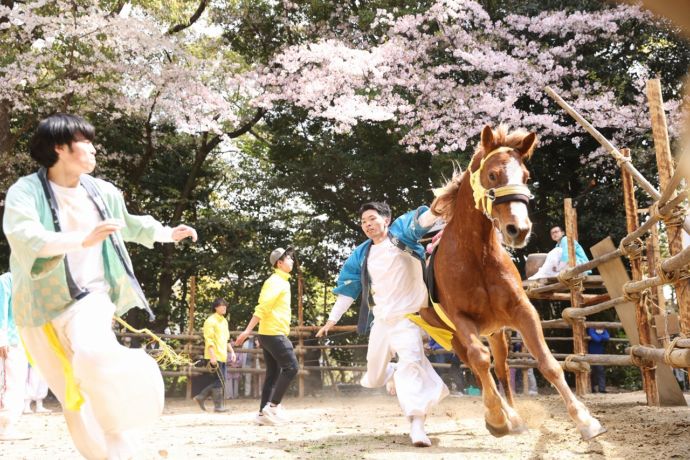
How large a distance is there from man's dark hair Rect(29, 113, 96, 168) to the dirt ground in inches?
67.7

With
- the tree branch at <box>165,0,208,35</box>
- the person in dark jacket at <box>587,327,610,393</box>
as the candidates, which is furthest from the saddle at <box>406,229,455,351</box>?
the tree branch at <box>165,0,208,35</box>

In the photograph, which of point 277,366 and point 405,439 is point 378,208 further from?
point 277,366

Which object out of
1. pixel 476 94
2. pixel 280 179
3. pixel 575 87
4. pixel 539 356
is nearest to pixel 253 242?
pixel 280 179

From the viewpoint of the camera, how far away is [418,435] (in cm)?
504

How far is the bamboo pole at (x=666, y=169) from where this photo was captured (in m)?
4.60

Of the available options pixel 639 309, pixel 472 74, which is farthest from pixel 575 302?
pixel 472 74

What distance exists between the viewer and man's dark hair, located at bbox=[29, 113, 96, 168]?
3.11 m

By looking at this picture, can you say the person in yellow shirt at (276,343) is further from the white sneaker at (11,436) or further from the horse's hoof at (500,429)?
the horse's hoof at (500,429)

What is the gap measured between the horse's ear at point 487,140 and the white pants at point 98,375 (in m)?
2.62

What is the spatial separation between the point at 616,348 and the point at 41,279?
13379 mm

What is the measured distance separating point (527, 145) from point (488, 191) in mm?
522

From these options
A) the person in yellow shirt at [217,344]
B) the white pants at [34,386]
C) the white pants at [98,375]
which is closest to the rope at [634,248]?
the white pants at [98,375]

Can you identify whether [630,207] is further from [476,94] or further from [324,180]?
[324,180]

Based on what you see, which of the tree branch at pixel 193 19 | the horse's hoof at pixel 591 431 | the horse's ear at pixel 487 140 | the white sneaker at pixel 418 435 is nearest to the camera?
the horse's hoof at pixel 591 431
